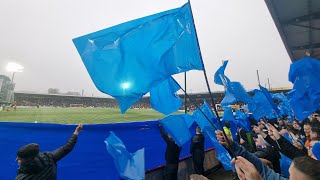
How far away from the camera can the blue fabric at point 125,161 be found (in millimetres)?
3416

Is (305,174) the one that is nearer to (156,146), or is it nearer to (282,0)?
(156,146)

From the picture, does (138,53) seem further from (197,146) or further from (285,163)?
(197,146)

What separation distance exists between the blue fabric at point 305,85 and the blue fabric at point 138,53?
3595mm

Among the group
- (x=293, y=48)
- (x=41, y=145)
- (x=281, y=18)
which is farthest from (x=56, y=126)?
(x=293, y=48)

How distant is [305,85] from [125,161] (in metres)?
4.24

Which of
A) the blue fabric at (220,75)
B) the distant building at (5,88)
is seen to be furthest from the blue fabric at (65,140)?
the distant building at (5,88)

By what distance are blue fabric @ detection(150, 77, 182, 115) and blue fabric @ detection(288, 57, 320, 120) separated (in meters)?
3.17

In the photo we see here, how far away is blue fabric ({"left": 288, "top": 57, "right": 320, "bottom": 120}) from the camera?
4.89 meters

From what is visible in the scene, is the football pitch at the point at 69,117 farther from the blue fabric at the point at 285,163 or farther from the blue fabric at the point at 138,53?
the blue fabric at the point at 138,53

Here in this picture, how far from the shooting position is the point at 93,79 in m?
2.65

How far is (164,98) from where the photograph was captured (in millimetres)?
3545

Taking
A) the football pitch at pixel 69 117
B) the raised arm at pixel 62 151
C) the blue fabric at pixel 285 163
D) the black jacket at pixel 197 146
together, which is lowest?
the blue fabric at pixel 285 163

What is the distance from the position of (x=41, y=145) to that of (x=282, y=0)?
689 centimetres

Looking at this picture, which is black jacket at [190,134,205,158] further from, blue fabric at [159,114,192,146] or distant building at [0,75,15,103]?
distant building at [0,75,15,103]
